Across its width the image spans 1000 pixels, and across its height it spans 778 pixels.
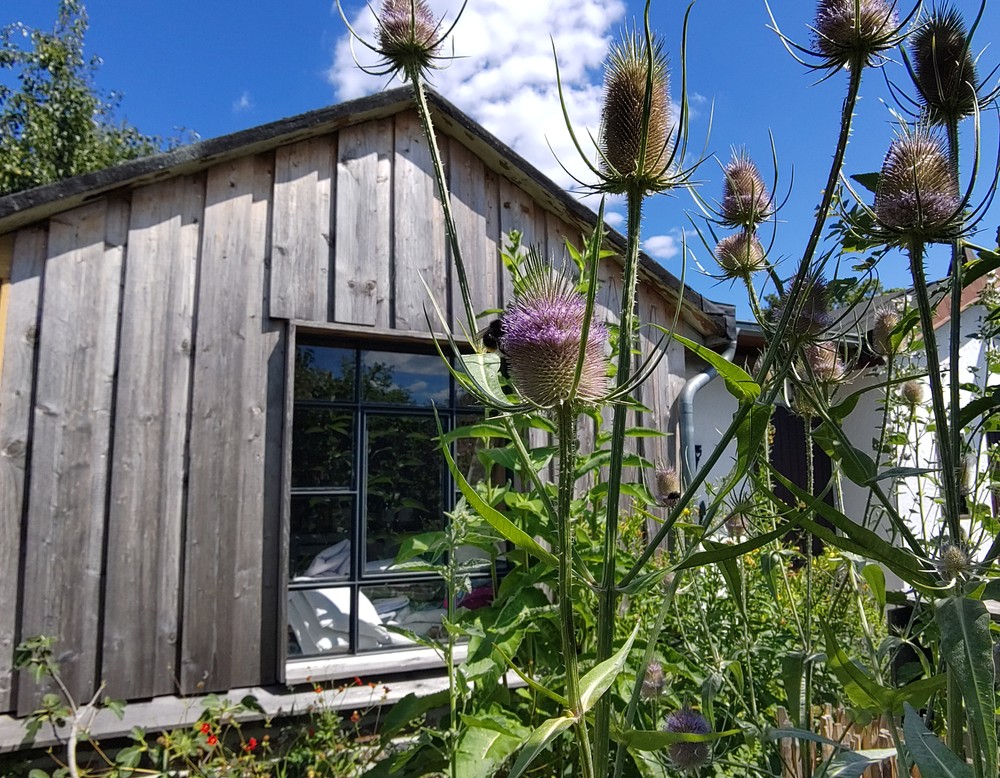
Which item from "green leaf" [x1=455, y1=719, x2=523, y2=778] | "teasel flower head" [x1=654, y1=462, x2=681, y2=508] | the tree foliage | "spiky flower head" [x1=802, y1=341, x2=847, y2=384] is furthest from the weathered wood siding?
the tree foliage

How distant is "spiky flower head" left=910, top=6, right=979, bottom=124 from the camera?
97 cm

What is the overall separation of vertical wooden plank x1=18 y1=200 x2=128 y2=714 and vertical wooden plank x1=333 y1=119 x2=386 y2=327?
1.09 metres

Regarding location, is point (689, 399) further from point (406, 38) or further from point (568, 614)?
point (568, 614)

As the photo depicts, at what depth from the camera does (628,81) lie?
922 mm

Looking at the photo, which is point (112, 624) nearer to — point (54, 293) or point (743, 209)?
point (54, 293)

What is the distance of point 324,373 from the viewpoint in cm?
378

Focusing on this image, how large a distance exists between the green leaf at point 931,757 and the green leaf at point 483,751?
88 centimetres

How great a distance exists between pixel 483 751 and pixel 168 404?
2.42 meters

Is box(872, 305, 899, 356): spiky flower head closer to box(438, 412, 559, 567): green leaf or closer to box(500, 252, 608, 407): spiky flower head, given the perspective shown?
box(500, 252, 608, 407): spiky flower head

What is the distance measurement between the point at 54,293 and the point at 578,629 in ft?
8.81

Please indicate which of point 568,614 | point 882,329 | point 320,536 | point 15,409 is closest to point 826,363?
point 882,329

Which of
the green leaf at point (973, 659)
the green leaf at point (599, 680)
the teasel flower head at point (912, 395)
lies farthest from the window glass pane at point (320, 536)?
the green leaf at point (973, 659)

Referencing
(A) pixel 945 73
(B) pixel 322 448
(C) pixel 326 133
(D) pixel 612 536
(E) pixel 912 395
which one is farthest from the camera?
(C) pixel 326 133

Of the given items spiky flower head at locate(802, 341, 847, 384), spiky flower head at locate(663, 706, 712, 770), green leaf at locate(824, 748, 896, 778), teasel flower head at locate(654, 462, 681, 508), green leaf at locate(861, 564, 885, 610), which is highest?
spiky flower head at locate(802, 341, 847, 384)
